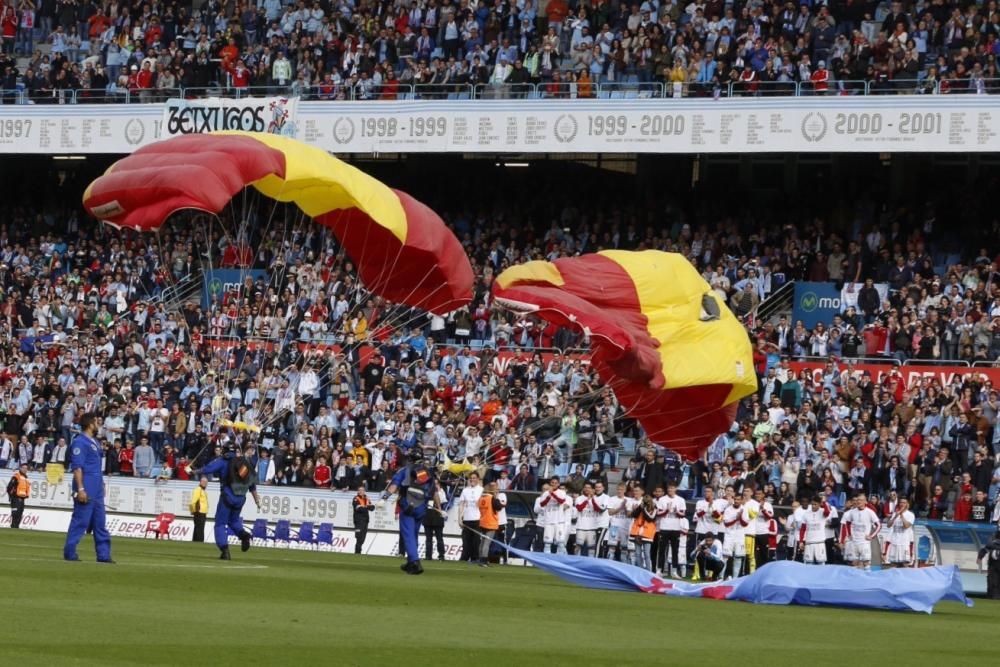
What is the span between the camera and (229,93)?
38938mm

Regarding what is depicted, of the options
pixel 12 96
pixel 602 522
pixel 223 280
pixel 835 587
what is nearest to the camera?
pixel 835 587

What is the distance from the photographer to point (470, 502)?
85.7ft

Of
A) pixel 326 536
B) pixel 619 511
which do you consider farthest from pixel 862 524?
pixel 326 536

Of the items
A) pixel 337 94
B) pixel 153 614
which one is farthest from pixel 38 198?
pixel 153 614

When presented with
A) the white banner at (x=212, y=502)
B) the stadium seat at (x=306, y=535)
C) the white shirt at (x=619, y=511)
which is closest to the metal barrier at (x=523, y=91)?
the white banner at (x=212, y=502)

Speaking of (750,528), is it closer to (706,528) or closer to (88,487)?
(706,528)

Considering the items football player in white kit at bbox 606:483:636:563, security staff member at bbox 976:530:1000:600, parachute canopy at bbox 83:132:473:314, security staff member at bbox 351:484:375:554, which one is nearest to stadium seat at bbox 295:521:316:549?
security staff member at bbox 351:484:375:554

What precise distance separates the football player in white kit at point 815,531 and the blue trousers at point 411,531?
731 centimetres

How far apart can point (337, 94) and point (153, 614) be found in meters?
25.6

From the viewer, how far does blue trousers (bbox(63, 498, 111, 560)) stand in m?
18.4

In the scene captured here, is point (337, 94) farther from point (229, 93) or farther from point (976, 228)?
point (976, 228)

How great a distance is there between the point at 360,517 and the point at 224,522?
6.65m

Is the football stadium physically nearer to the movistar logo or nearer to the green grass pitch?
the movistar logo

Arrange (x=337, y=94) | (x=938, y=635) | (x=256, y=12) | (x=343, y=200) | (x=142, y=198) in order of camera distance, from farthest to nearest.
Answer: (x=256, y=12) → (x=337, y=94) → (x=343, y=200) → (x=142, y=198) → (x=938, y=635)
